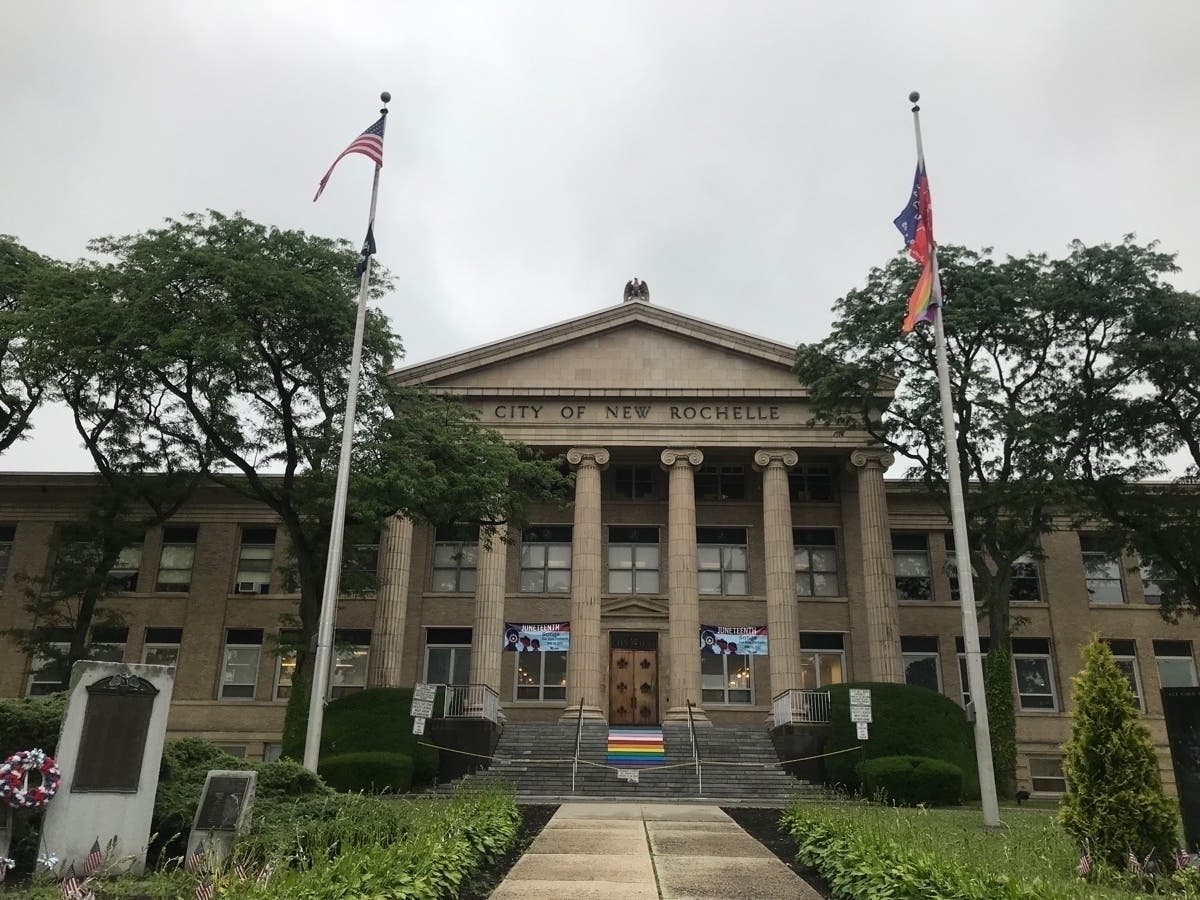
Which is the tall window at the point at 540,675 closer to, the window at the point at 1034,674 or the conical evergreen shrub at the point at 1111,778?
the window at the point at 1034,674

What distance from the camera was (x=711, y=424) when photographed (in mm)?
33375

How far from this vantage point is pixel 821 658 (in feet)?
112

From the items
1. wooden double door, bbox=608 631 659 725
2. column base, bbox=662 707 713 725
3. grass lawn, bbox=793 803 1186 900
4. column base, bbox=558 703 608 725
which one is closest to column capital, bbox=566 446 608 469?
wooden double door, bbox=608 631 659 725

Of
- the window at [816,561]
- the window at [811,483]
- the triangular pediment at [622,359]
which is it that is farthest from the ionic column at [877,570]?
the triangular pediment at [622,359]

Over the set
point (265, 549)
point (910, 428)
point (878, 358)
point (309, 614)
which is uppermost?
point (878, 358)

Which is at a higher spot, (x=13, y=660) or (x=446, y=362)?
(x=446, y=362)

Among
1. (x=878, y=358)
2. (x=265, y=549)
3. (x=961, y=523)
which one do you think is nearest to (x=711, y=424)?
(x=878, y=358)

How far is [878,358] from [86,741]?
23261 mm

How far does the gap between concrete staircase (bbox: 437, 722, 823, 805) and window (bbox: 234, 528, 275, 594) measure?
12.9 meters

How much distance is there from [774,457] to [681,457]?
327 cm

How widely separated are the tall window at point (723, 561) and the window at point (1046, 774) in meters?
11.7

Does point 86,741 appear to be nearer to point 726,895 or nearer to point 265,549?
point 726,895

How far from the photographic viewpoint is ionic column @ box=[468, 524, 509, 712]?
99.2ft

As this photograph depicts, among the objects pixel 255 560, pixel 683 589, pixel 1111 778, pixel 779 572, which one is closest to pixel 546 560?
pixel 683 589
